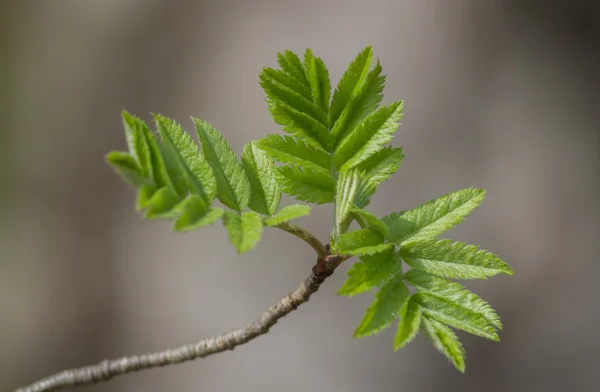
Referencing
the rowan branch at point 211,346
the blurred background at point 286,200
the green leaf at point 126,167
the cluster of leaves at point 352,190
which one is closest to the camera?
the green leaf at point 126,167

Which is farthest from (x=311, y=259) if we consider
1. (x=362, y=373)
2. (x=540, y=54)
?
(x=540, y=54)

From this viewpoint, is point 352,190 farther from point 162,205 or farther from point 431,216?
point 162,205

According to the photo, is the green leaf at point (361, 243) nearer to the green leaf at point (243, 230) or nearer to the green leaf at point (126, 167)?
the green leaf at point (243, 230)

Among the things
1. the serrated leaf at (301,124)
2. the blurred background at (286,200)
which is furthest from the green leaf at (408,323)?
the blurred background at (286,200)

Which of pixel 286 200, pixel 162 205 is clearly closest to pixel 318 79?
pixel 162 205

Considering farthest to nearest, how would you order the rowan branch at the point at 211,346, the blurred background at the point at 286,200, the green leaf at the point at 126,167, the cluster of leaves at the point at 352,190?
1. the blurred background at the point at 286,200
2. the rowan branch at the point at 211,346
3. the cluster of leaves at the point at 352,190
4. the green leaf at the point at 126,167

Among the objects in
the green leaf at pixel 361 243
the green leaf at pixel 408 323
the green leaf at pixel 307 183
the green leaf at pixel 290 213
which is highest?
the green leaf at pixel 307 183
